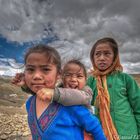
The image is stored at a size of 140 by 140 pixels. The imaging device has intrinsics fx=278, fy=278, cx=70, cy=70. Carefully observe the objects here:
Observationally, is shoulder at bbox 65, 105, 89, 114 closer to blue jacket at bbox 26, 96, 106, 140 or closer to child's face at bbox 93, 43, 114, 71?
blue jacket at bbox 26, 96, 106, 140

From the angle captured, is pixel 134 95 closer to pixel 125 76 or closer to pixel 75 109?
pixel 125 76

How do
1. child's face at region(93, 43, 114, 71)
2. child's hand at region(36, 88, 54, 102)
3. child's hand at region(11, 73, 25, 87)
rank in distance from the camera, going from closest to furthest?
child's hand at region(36, 88, 54, 102) → child's hand at region(11, 73, 25, 87) → child's face at region(93, 43, 114, 71)

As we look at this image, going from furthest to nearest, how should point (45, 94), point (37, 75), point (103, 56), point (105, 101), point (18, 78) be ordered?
point (103, 56) < point (105, 101) < point (18, 78) < point (37, 75) < point (45, 94)

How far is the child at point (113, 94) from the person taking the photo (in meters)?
2.73

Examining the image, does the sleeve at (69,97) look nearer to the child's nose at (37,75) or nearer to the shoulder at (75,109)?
the shoulder at (75,109)

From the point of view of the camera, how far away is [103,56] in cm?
296

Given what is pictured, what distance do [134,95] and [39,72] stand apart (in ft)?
4.56

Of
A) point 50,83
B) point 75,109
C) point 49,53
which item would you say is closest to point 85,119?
point 75,109

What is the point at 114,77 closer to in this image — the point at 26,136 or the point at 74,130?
the point at 74,130

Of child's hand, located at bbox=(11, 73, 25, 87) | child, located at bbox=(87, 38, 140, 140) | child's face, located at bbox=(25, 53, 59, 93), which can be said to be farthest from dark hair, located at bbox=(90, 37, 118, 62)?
child's face, located at bbox=(25, 53, 59, 93)

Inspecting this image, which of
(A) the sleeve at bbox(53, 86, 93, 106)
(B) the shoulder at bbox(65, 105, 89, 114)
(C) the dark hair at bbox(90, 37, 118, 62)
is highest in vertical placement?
(C) the dark hair at bbox(90, 37, 118, 62)

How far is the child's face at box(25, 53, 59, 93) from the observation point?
1765mm

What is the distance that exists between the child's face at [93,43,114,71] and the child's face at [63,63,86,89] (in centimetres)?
80

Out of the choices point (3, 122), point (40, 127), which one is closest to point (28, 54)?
point (40, 127)
